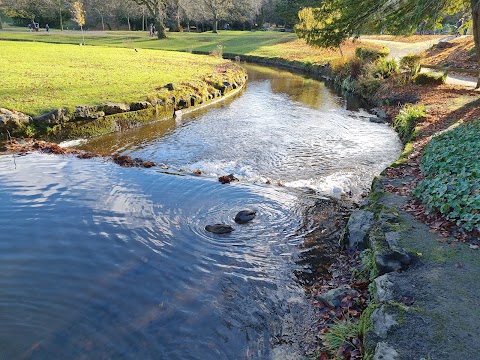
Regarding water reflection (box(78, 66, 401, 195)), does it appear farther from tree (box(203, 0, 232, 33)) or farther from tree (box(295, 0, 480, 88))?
tree (box(203, 0, 232, 33))

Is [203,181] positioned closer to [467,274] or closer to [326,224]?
[326,224]

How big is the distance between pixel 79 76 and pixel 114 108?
589cm

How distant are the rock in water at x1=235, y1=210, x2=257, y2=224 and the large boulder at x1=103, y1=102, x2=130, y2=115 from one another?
9.22m

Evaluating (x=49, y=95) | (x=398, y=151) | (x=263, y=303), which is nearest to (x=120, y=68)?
(x=49, y=95)

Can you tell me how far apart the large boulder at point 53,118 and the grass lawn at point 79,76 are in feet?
1.02

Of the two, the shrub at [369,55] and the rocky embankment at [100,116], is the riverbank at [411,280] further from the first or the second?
the shrub at [369,55]

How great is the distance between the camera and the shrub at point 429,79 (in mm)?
21194

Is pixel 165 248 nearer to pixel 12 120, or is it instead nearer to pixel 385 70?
pixel 12 120

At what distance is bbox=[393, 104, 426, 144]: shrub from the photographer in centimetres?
1449

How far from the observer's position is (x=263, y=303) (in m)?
5.90

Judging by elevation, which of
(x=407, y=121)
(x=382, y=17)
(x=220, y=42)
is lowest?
(x=407, y=121)

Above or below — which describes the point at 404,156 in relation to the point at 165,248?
above

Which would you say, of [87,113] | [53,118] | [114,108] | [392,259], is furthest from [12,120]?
[392,259]

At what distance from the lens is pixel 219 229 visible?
776cm
